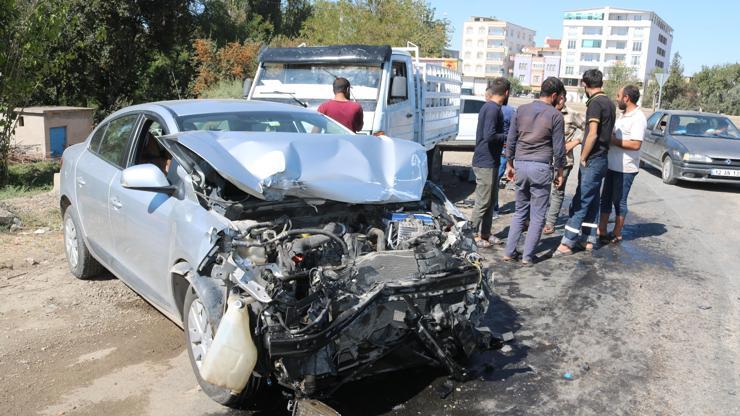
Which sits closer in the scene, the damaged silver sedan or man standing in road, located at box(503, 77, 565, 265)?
the damaged silver sedan

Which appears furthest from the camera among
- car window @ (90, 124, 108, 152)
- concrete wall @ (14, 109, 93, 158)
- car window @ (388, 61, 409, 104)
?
concrete wall @ (14, 109, 93, 158)

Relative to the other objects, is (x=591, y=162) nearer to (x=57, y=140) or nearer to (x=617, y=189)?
(x=617, y=189)

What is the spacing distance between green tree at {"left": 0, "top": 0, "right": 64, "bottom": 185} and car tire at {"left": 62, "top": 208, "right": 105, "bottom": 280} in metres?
5.34

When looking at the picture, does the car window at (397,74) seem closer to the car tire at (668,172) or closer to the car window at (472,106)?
the car tire at (668,172)

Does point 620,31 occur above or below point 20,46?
above

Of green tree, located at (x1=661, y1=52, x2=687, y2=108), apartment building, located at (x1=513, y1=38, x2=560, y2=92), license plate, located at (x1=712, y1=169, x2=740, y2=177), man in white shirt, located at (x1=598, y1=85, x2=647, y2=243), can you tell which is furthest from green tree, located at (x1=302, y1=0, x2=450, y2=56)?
apartment building, located at (x1=513, y1=38, x2=560, y2=92)

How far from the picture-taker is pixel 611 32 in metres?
130

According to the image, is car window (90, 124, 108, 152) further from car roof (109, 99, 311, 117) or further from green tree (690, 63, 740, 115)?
green tree (690, 63, 740, 115)

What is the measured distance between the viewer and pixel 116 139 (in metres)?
5.10

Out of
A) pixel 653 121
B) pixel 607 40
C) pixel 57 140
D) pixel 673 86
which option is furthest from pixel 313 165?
pixel 607 40

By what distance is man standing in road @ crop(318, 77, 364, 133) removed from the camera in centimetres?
719

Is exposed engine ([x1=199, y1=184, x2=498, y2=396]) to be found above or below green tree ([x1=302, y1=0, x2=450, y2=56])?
below

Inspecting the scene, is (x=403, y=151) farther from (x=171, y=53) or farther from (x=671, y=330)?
(x=171, y=53)

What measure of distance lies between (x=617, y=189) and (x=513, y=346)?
3564 mm
